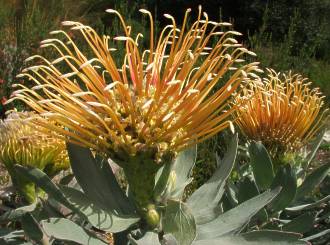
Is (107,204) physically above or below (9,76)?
above

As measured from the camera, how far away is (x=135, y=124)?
3.29ft

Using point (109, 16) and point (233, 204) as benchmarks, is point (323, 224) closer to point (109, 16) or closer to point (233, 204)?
point (233, 204)

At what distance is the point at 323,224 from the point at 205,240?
855mm

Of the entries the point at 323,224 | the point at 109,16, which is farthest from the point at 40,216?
the point at 109,16

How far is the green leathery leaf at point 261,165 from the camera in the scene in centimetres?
134

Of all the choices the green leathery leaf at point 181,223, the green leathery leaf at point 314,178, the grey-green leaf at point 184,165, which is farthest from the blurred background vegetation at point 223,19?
the green leathery leaf at point 181,223

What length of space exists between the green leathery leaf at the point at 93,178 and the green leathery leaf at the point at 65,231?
0.08m

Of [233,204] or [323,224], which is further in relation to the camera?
[323,224]

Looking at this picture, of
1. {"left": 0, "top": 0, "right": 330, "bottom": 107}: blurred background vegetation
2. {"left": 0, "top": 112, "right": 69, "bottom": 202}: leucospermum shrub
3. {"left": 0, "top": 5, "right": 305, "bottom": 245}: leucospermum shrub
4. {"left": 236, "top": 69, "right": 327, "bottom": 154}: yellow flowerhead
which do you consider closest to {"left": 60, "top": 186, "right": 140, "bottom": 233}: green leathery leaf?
{"left": 0, "top": 5, "right": 305, "bottom": 245}: leucospermum shrub

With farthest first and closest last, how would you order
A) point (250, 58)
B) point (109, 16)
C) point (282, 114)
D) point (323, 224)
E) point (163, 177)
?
point (109, 16), point (250, 58), point (323, 224), point (282, 114), point (163, 177)

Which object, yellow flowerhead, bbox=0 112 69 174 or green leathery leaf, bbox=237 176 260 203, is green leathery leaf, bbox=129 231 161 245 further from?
yellow flowerhead, bbox=0 112 69 174

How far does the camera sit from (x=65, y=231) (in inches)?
37.0

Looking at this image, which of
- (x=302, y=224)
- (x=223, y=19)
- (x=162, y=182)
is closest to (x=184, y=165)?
(x=162, y=182)

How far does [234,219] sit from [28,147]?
1.96ft
